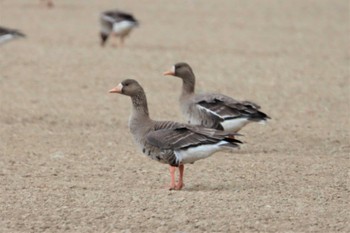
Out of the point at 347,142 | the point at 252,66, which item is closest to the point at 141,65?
the point at 252,66

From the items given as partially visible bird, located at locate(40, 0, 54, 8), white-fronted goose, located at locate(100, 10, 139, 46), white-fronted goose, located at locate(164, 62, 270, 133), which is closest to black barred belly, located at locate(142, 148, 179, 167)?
white-fronted goose, located at locate(164, 62, 270, 133)

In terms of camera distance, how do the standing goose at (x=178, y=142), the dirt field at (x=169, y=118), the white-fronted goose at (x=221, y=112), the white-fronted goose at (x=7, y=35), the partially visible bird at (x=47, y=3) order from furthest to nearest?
the partially visible bird at (x=47, y=3) < the white-fronted goose at (x=7, y=35) < the white-fronted goose at (x=221, y=112) < the standing goose at (x=178, y=142) < the dirt field at (x=169, y=118)

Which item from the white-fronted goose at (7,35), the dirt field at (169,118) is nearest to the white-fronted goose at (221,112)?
the dirt field at (169,118)

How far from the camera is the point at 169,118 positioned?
13.9 metres

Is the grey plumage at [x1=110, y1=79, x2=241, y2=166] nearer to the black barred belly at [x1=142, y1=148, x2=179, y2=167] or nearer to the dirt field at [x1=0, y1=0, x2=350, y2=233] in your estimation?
the black barred belly at [x1=142, y1=148, x2=179, y2=167]

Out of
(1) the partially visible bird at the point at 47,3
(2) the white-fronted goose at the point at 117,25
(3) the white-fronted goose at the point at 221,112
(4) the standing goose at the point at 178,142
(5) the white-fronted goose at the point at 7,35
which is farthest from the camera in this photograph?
(1) the partially visible bird at the point at 47,3

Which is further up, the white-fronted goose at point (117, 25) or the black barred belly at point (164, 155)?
the black barred belly at point (164, 155)

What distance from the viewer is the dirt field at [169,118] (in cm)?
861

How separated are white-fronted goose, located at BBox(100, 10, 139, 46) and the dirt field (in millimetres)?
381

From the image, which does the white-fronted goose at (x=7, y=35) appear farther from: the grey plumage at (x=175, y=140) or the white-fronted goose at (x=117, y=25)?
the grey plumage at (x=175, y=140)

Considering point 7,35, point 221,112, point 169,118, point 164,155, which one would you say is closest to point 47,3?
point 7,35

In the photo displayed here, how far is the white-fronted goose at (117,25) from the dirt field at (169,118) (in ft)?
1.25

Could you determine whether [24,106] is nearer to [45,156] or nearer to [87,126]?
[87,126]

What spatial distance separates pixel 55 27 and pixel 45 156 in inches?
507
